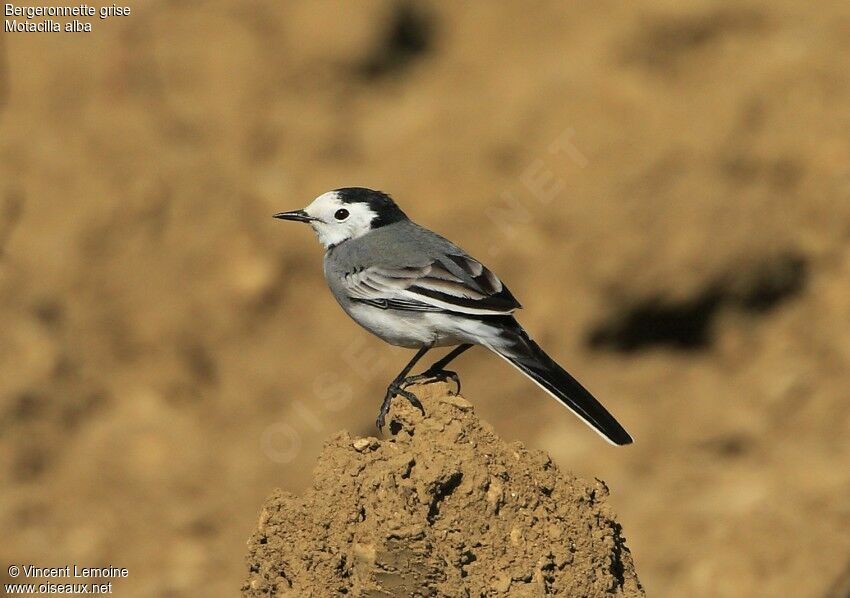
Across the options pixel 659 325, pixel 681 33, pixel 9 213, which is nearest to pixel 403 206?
pixel 659 325

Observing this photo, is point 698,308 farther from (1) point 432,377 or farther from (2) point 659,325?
(1) point 432,377

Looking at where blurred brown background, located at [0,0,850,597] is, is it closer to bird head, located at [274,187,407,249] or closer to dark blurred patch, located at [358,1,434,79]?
dark blurred patch, located at [358,1,434,79]

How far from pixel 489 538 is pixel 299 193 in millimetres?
9156

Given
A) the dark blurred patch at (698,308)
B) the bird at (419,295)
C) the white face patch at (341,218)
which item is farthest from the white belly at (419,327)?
the dark blurred patch at (698,308)

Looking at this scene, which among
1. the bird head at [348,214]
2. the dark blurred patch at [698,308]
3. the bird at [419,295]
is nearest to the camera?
the bird at [419,295]

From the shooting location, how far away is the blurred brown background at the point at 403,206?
1491 centimetres

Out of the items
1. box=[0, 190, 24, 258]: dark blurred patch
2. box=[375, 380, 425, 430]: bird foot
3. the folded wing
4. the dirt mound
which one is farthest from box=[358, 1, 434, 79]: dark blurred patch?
the dirt mound

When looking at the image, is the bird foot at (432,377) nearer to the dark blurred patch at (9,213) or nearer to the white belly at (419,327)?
the white belly at (419,327)

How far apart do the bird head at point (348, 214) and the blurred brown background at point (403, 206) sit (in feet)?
17.5

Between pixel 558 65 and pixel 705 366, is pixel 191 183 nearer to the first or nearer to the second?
pixel 558 65

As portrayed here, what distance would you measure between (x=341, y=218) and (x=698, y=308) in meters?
7.02

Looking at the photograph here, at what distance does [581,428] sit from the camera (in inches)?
599

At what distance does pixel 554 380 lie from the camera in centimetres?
809

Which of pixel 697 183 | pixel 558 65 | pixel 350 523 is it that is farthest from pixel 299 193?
pixel 350 523
